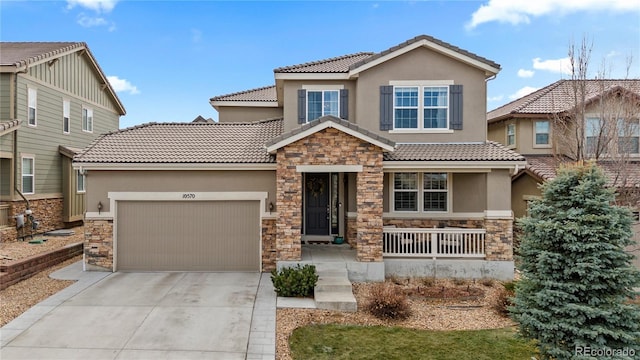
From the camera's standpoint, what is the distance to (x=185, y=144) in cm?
1152

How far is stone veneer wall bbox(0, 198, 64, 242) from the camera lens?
1332 centimetres

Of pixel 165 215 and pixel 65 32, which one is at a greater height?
pixel 65 32

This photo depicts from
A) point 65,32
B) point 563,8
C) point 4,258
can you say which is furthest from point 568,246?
point 65,32

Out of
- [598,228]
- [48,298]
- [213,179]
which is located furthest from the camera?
[213,179]

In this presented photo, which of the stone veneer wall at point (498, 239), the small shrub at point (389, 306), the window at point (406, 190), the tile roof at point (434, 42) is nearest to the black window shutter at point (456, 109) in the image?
the tile roof at point (434, 42)

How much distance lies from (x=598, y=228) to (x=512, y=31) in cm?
1226

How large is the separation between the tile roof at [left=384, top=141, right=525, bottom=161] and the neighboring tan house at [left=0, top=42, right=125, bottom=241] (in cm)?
1416

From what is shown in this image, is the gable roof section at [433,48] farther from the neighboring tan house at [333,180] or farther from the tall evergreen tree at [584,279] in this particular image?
the tall evergreen tree at [584,279]

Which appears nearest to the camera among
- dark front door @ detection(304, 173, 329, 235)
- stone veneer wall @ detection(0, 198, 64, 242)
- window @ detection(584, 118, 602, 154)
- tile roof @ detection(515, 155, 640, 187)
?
tile roof @ detection(515, 155, 640, 187)

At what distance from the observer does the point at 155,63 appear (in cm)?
2505

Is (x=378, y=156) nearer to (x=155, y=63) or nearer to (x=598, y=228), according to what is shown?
(x=598, y=228)

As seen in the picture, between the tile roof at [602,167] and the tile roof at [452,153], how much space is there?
1.47 m

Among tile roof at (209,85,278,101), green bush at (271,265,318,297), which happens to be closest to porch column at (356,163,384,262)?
green bush at (271,265,318,297)

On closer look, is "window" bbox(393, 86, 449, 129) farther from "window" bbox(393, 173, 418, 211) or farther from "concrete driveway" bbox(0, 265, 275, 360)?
"concrete driveway" bbox(0, 265, 275, 360)
